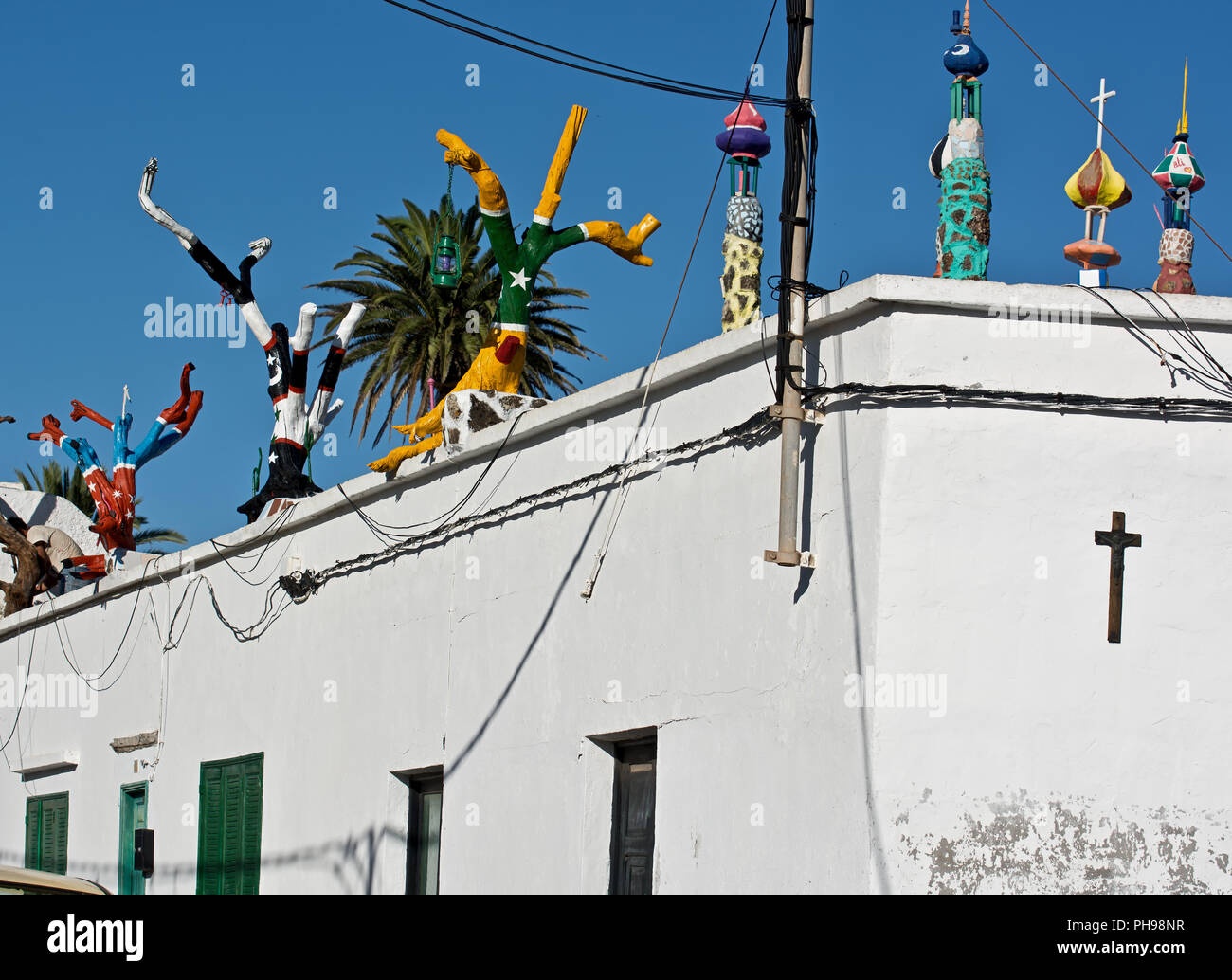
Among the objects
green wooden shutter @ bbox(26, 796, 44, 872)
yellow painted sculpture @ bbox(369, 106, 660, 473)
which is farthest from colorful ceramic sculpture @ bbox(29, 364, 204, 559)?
yellow painted sculpture @ bbox(369, 106, 660, 473)

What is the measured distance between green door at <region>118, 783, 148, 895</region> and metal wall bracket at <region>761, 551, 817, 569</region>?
993 cm

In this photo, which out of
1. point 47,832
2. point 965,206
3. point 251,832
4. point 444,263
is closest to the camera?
point 965,206

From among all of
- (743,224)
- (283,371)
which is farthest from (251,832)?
(743,224)

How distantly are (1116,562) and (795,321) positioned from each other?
2.09 m

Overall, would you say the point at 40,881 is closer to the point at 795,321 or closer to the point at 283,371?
the point at 795,321

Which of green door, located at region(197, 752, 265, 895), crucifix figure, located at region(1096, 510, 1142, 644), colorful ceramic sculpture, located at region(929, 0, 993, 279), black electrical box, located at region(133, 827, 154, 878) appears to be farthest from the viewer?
black electrical box, located at region(133, 827, 154, 878)

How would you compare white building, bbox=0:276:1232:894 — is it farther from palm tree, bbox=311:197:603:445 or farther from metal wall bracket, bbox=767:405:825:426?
palm tree, bbox=311:197:603:445

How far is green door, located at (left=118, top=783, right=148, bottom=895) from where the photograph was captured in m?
16.7

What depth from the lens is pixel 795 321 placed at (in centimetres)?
905

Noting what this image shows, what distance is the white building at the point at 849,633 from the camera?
8.41 m

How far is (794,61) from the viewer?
9391 millimetres

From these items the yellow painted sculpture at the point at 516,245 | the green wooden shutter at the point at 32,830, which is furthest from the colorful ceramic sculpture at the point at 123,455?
the yellow painted sculpture at the point at 516,245
